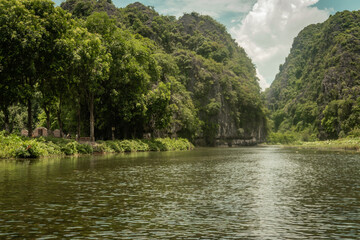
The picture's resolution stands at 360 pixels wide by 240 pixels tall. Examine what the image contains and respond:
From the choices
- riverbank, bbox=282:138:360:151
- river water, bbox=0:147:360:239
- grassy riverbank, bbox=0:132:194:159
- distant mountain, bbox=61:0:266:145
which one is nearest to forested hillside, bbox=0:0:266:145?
distant mountain, bbox=61:0:266:145

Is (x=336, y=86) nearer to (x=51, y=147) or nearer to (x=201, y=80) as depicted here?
(x=201, y=80)

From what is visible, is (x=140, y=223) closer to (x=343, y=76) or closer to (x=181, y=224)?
(x=181, y=224)

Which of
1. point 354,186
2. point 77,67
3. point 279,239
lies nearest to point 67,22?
point 77,67

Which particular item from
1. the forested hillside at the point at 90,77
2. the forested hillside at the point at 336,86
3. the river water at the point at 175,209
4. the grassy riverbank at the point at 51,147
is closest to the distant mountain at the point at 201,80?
the forested hillside at the point at 90,77

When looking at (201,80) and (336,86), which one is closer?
(201,80)

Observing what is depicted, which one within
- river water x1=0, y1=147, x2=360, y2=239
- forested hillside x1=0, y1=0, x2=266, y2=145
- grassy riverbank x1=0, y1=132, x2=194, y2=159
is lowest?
river water x1=0, y1=147, x2=360, y2=239

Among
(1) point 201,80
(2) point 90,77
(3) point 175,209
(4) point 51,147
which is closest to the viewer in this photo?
(3) point 175,209

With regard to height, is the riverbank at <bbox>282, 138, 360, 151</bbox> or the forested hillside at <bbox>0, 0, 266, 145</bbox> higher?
the forested hillside at <bbox>0, 0, 266, 145</bbox>

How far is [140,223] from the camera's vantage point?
391 inches

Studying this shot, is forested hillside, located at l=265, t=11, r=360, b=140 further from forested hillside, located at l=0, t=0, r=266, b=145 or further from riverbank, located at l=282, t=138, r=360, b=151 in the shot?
forested hillside, located at l=0, t=0, r=266, b=145

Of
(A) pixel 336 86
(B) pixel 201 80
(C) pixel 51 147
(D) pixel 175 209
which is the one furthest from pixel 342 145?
(D) pixel 175 209

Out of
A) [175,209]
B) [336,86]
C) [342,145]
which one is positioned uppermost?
[336,86]

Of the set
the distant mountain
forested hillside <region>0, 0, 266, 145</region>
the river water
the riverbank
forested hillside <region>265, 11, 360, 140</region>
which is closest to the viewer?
the river water

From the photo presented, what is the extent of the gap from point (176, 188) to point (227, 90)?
395ft
